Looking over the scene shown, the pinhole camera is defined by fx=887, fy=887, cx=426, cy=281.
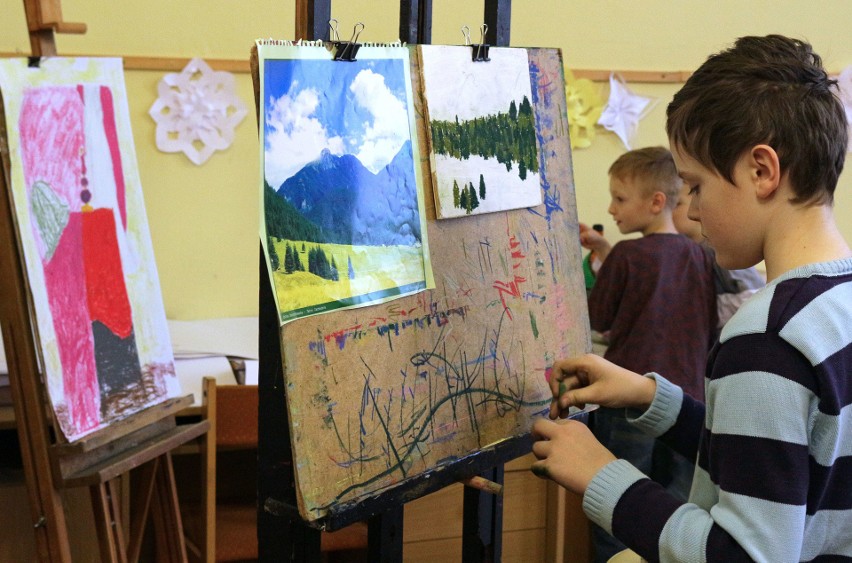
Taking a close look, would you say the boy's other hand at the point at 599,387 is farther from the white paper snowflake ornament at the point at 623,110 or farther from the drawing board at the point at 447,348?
the white paper snowflake ornament at the point at 623,110

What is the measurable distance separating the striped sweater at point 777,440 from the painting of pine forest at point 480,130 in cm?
43

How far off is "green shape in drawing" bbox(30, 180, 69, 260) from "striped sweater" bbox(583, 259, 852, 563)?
1010 mm

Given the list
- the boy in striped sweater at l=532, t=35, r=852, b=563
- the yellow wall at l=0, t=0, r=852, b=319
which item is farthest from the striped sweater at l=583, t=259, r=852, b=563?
the yellow wall at l=0, t=0, r=852, b=319

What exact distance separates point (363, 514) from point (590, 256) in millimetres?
1790

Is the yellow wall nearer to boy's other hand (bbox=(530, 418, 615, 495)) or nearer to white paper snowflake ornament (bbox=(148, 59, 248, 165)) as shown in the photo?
white paper snowflake ornament (bbox=(148, 59, 248, 165))

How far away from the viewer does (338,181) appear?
3.38 ft

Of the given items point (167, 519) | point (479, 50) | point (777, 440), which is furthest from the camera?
point (167, 519)

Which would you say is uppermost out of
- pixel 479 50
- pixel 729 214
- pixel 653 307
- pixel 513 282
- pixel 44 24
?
pixel 44 24

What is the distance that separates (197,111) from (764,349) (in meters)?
1.97

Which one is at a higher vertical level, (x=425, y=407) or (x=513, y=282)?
(x=513, y=282)

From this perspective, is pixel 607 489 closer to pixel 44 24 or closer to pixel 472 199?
pixel 472 199

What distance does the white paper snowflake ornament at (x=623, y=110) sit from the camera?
9.52 feet

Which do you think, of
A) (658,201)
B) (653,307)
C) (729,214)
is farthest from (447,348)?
(658,201)

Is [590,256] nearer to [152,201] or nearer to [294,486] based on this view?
[152,201]
